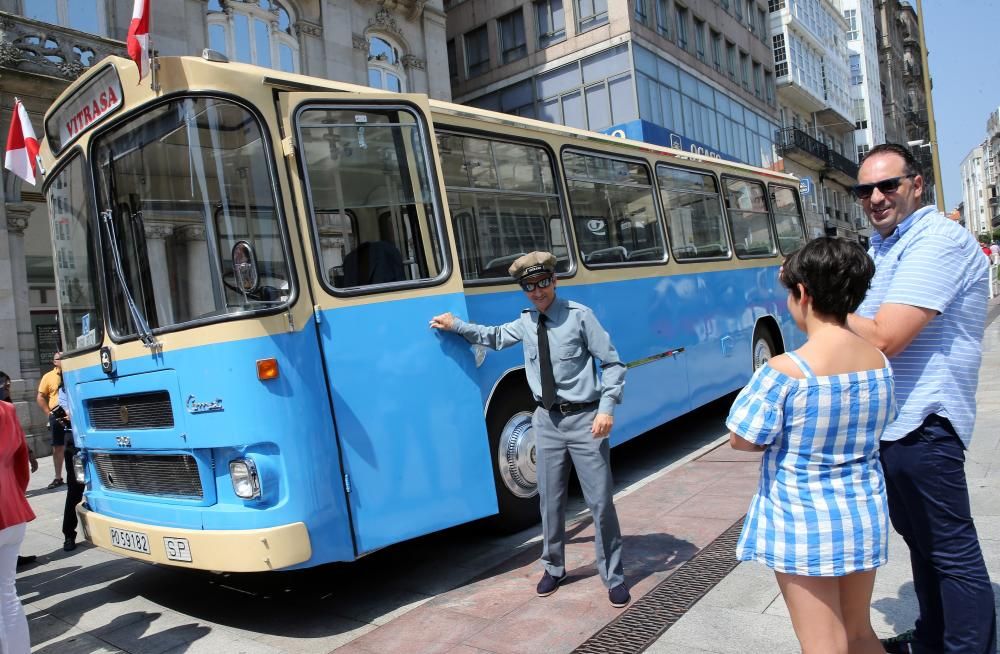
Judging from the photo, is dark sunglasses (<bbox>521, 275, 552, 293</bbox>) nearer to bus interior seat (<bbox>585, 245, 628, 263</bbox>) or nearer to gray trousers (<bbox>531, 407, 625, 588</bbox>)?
gray trousers (<bbox>531, 407, 625, 588</bbox>)

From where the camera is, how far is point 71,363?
211 inches

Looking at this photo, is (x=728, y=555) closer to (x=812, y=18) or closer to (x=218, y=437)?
(x=218, y=437)

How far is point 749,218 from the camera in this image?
402 inches

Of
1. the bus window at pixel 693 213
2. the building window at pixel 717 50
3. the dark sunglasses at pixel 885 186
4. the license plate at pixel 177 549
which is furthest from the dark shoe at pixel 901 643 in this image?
the building window at pixel 717 50

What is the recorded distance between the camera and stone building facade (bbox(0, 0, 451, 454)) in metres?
14.0

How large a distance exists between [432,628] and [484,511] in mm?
961

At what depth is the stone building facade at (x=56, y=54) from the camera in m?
14.0

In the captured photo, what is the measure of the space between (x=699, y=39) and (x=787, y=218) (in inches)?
913

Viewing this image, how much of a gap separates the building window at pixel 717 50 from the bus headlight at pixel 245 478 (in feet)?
106

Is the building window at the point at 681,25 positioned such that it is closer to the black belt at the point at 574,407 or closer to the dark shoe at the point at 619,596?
the black belt at the point at 574,407

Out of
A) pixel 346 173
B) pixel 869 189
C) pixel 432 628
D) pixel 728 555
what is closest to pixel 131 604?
pixel 432 628

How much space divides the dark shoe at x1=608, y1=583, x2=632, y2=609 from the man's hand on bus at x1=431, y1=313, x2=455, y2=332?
1.79 metres

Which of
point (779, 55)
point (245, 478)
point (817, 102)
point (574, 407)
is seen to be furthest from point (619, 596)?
point (817, 102)

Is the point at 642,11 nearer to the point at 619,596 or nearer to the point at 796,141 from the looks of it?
the point at 796,141
